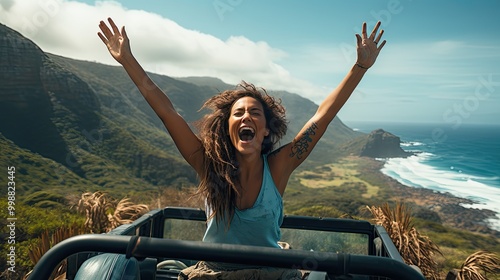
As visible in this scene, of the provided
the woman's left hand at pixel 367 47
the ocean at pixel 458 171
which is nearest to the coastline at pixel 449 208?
the ocean at pixel 458 171

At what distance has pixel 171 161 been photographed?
7488 cm

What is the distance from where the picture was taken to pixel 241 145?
226cm

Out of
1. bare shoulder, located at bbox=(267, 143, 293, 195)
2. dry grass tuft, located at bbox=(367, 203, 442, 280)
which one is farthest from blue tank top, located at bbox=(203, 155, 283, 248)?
dry grass tuft, located at bbox=(367, 203, 442, 280)

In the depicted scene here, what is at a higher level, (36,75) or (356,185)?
(36,75)

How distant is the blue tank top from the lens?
2115 mm

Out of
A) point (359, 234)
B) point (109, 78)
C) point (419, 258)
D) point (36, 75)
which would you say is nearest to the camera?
point (359, 234)

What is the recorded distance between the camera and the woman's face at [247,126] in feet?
7.47

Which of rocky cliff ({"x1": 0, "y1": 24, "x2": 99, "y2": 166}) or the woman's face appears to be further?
rocky cliff ({"x1": 0, "y1": 24, "x2": 99, "y2": 166})

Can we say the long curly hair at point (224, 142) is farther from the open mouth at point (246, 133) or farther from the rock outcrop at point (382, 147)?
the rock outcrop at point (382, 147)

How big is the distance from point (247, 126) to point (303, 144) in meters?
0.36

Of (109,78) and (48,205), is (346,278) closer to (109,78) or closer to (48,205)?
(48,205)

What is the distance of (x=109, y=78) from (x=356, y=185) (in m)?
81.3

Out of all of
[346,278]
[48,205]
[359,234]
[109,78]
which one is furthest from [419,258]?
[109,78]

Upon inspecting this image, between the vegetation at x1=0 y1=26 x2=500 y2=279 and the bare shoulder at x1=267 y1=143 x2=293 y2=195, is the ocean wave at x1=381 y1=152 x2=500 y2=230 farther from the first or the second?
the bare shoulder at x1=267 y1=143 x2=293 y2=195
